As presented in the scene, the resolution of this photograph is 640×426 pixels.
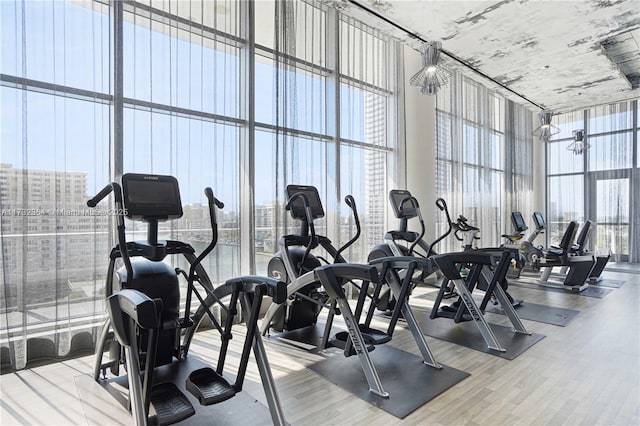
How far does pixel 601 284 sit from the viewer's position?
7.06 metres

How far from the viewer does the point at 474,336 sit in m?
3.98

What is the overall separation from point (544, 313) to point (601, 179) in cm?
796

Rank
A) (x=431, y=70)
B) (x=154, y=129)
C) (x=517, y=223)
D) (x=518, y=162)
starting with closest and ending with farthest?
(x=154, y=129), (x=431, y=70), (x=517, y=223), (x=518, y=162)

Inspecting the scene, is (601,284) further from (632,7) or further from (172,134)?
(172,134)

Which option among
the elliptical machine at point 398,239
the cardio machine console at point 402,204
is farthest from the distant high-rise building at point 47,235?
the cardio machine console at point 402,204

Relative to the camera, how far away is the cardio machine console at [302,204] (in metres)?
3.93

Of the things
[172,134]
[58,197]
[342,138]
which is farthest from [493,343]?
[58,197]

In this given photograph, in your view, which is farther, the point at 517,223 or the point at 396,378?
the point at 517,223

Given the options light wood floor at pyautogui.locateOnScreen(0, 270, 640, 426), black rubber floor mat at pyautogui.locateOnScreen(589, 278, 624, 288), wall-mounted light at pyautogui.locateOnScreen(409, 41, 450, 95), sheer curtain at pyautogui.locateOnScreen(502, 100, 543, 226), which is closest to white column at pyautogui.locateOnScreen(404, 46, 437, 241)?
wall-mounted light at pyautogui.locateOnScreen(409, 41, 450, 95)

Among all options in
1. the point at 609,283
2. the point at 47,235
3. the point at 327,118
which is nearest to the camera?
the point at 47,235

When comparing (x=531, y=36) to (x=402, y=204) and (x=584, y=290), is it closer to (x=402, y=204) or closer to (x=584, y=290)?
(x=402, y=204)

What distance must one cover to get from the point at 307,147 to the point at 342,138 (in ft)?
2.59

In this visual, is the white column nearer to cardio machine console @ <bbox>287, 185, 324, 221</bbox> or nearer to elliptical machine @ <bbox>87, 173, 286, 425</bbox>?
cardio machine console @ <bbox>287, 185, 324, 221</bbox>

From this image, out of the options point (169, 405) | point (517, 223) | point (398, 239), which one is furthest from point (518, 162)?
point (169, 405)
